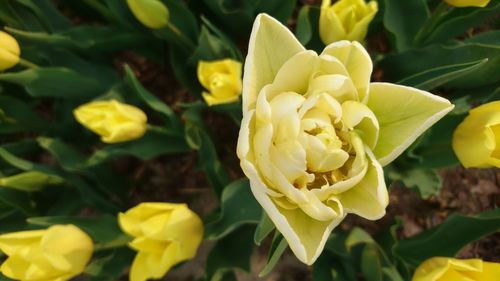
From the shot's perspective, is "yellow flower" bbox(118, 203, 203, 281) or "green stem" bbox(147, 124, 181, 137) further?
"green stem" bbox(147, 124, 181, 137)

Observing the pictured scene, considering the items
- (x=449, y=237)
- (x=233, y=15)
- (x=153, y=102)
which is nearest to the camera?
(x=449, y=237)

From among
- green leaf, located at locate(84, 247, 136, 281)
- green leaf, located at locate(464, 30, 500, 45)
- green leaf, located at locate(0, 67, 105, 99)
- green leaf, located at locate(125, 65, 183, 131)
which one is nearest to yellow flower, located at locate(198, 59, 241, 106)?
green leaf, located at locate(125, 65, 183, 131)

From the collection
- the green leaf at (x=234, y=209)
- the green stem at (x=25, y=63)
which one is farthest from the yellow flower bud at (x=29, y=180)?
the green leaf at (x=234, y=209)

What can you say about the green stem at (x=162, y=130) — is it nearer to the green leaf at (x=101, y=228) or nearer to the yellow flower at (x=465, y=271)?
the green leaf at (x=101, y=228)

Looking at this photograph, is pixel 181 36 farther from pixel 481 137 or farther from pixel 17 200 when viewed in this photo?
pixel 481 137

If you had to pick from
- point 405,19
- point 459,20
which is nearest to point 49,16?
point 405,19

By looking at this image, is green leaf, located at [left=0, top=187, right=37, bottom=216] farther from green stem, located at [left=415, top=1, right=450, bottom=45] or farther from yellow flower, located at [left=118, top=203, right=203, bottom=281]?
green stem, located at [left=415, top=1, right=450, bottom=45]
